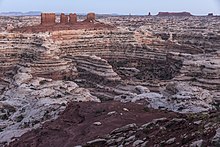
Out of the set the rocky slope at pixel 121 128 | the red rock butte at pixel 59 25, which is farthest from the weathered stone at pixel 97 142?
the red rock butte at pixel 59 25

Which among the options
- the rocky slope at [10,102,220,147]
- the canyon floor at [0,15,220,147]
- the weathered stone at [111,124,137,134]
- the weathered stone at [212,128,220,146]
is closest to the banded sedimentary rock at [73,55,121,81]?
the canyon floor at [0,15,220,147]

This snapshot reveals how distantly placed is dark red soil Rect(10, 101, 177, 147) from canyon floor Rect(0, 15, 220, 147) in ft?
0.10

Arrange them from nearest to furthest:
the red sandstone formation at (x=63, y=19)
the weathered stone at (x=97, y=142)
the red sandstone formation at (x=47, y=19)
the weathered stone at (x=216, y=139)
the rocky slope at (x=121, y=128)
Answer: the weathered stone at (x=216, y=139) < the rocky slope at (x=121, y=128) < the weathered stone at (x=97, y=142) < the red sandstone formation at (x=47, y=19) < the red sandstone formation at (x=63, y=19)

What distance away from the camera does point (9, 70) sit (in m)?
32.5

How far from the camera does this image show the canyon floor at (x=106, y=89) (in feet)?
37.7

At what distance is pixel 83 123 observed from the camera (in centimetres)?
1361

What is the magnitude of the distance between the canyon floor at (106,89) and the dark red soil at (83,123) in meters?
0.03

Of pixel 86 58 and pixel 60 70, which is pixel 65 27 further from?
pixel 60 70

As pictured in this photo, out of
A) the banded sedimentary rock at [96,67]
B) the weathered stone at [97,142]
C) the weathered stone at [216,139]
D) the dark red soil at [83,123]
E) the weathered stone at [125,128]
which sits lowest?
the banded sedimentary rock at [96,67]

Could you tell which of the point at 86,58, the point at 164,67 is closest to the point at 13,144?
the point at 86,58

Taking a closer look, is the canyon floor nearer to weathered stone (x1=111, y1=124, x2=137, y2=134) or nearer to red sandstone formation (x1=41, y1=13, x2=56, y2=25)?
weathered stone (x1=111, y1=124, x2=137, y2=134)

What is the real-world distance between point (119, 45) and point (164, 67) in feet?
18.0

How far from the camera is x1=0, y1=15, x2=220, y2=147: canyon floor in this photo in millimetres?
11477

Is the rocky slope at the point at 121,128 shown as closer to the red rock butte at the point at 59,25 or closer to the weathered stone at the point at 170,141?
the weathered stone at the point at 170,141
